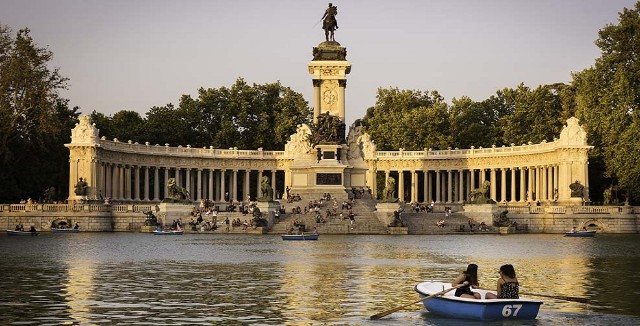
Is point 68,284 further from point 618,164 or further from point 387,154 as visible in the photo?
point 387,154

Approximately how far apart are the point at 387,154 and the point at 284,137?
1548 cm

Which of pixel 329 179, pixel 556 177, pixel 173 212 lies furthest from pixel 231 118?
pixel 173 212

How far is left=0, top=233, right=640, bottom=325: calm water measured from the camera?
2731 cm

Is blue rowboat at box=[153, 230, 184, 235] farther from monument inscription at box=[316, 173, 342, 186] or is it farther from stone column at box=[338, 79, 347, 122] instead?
stone column at box=[338, 79, 347, 122]

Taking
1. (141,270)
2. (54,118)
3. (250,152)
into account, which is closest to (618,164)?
(250,152)

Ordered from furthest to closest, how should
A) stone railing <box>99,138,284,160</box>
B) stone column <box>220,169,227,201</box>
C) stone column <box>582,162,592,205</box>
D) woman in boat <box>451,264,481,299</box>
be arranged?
stone column <box>220,169,227,201</box>, stone railing <box>99,138,284,160</box>, stone column <box>582,162,592,205</box>, woman in boat <box>451,264,481,299</box>

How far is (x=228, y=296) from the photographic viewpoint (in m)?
31.7

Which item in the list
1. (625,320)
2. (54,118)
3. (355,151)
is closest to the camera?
(625,320)

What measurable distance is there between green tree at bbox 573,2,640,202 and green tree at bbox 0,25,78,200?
5107 centimetres

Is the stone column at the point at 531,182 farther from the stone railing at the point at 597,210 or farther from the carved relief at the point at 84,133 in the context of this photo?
the carved relief at the point at 84,133

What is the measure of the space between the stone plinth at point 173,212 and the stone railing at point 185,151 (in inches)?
730

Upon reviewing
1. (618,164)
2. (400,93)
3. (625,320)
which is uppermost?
(400,93)

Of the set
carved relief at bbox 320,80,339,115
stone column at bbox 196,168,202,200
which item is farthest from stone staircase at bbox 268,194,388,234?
stone column at bbox 196,168,202,200

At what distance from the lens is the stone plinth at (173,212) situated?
85000mm
